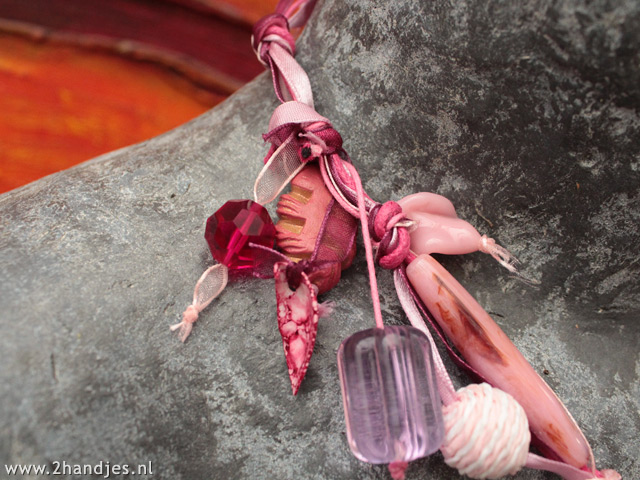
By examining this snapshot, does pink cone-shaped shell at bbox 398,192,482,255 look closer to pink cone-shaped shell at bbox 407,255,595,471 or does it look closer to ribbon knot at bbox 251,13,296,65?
pink cone-shaped shell at bbox 407,255,595,471

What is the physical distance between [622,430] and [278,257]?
486mm

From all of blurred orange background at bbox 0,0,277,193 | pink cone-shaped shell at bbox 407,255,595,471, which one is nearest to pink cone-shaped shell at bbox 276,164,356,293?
pink cone-shaped shell at bbox 407,255,595,471

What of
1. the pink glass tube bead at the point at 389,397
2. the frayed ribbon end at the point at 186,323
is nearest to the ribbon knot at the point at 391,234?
the pink glass tube bead at the point at 389,397

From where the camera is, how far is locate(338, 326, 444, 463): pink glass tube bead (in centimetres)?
52

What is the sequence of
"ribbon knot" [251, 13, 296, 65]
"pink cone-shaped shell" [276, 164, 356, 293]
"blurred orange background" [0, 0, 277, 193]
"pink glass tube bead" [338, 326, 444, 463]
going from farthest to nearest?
"blurred orange background" [0, 0, 277, 193] → "ribbon knot" [251, 13, 296, 65] → "pink cone-shaped shell" [276, 164, 356, 293] → "pink glass tube bead" [338, 326, 444, 463]

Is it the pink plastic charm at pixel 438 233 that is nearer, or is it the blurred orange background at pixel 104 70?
the pink plastic charm at pixel 438 233

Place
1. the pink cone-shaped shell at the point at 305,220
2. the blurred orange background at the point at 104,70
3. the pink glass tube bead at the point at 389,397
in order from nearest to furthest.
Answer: the pink glass tube bead at the point at 389,397 < the pink cone-shaped shell at the point at 305,220 < the blurred orange background at the point at 104,70

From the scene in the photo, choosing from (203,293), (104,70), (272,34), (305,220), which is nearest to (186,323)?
(203,293)

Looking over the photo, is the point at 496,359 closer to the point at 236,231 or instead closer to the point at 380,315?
the point at 380,315

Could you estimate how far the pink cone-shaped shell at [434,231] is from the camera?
645 mm

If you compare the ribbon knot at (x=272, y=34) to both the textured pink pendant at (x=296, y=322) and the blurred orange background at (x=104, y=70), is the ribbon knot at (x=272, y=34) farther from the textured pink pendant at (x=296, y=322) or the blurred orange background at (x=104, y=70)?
the blurred orange background at (x=104, y=70)

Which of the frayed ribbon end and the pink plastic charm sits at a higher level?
the pink plastic charm

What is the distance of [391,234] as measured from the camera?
2.05 feet

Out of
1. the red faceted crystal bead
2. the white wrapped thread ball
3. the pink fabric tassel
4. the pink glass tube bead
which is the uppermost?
the red faceted crystal bead
